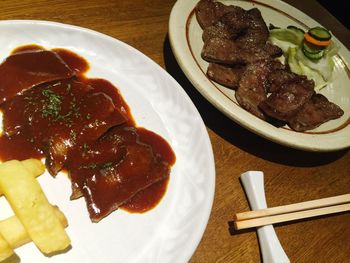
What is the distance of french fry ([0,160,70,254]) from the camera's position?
6.97 ft

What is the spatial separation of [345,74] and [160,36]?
2260 millimetres

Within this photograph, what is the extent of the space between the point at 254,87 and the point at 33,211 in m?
2.31

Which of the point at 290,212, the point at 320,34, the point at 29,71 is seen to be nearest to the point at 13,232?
the point at 29,71

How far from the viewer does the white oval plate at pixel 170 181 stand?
2.43m

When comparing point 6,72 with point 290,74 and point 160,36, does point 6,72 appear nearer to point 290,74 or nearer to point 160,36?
point 160,36

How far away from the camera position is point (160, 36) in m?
4.03

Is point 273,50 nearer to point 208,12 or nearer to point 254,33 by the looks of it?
point 254,33

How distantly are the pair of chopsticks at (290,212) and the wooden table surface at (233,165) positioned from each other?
0.62 ft

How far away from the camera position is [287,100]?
3496 millimetres

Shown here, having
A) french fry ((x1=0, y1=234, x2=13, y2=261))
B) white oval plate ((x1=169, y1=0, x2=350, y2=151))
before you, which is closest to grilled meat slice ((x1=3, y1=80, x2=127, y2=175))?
french fry ((x1=0, y1=234, x2=13, y2=261))

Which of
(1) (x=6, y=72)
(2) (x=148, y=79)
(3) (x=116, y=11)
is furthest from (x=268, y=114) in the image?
(1) (x=6, y=72)

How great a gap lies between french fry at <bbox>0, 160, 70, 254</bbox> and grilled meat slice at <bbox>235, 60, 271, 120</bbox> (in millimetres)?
1996

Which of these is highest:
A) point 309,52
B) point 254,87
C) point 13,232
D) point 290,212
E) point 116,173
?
point 13,232

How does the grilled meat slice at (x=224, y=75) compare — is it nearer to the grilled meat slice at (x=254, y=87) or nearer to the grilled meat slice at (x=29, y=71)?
the grilled meat slice at (x=254, y=87)
